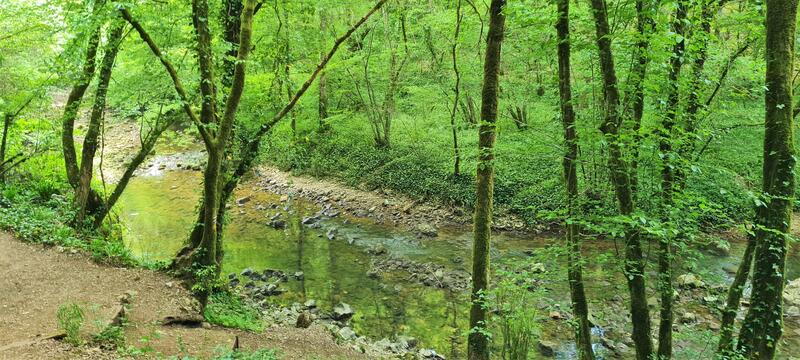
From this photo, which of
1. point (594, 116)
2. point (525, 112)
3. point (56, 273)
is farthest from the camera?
point (525, 112)

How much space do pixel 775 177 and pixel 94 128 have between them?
34.1 feet

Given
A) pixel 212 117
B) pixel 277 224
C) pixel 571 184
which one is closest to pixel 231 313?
pixel 212 117

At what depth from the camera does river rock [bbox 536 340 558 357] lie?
761 cm

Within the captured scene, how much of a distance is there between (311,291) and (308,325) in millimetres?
2180

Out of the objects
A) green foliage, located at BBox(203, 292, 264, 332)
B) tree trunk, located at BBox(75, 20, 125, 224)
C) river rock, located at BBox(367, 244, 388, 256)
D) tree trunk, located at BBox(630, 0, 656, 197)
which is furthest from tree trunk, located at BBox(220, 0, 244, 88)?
river rock, located at BBox(367, 244, 388, 256)

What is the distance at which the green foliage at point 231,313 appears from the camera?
23.3ft

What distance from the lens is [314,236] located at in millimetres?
14211

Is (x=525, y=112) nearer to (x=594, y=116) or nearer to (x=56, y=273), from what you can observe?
(x=594, y=116)

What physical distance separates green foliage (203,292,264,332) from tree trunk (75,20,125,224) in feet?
12.0

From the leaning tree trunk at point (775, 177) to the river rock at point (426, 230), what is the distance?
9.54 m

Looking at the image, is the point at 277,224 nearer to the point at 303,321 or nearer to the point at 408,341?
the point at 303,321

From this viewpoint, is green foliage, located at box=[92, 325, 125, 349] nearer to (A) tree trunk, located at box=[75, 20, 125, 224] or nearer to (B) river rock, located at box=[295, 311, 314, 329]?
(B) river rock, located at box=[295, 311, 314, 329]

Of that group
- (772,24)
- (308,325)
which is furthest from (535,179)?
(772,24)

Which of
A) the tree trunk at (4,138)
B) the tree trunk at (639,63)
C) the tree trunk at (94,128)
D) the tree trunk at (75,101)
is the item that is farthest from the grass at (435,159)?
the tree trunk at (4,138)
